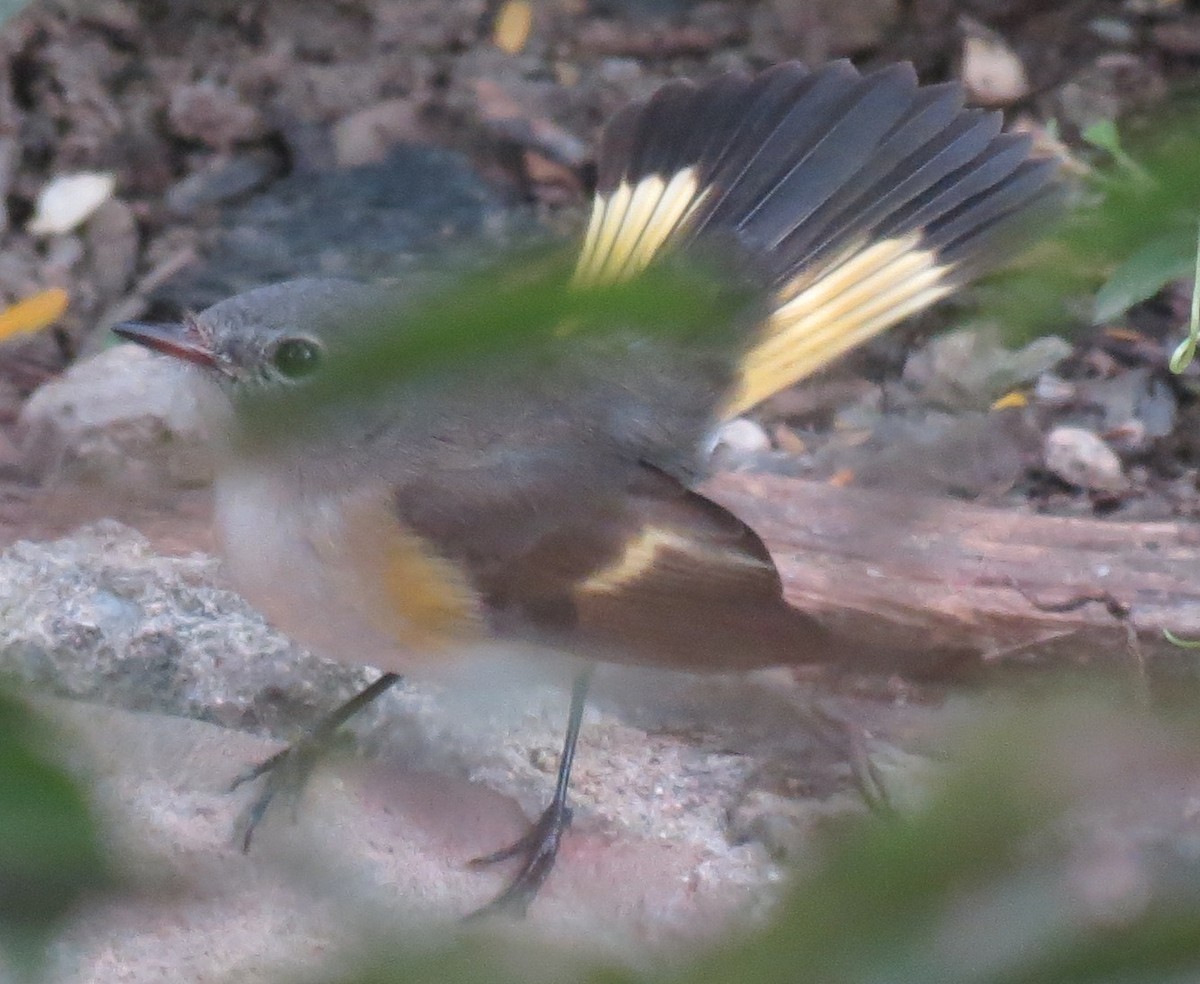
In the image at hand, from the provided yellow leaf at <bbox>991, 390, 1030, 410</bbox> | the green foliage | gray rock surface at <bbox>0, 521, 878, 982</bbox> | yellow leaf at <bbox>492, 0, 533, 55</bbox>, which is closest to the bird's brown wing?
gray rock surface at <bbox>0, 521, 878, 982</bbox>

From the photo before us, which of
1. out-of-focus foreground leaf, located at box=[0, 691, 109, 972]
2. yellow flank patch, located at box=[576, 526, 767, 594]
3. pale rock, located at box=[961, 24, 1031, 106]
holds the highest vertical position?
out-of-focus foreground leaf, located at box=[0, 691, 109, 972]

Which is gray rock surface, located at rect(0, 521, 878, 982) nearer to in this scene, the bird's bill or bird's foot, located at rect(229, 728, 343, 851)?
bird's foot, located at rect(229, 728, 343, 851)

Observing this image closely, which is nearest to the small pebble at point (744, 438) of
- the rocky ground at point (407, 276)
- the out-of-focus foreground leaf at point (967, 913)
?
the rocky ground at point (407, 276)

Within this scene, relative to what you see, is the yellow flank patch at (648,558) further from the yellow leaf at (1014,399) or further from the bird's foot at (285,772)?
the yellow leaf at (1014,399)

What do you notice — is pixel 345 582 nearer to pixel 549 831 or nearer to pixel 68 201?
pixel 549 831

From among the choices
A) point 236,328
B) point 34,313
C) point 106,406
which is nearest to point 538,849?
point 236,328

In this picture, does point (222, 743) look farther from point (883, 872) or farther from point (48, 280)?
point (48, 280)

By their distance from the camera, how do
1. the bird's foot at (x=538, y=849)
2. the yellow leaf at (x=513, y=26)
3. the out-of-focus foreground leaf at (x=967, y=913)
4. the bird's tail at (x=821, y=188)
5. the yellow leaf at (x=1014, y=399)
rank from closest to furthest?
the out-of-focus foreground leaf at (x=967, y=913)
the bird's foot at (x=538, y=849)
the bird's tail at (x=821, y=188)
the yellow leaf at (x=1014, y=399)
the yellow leaf at (x=513, y=26)

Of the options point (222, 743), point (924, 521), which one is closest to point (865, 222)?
point (222, 743)
